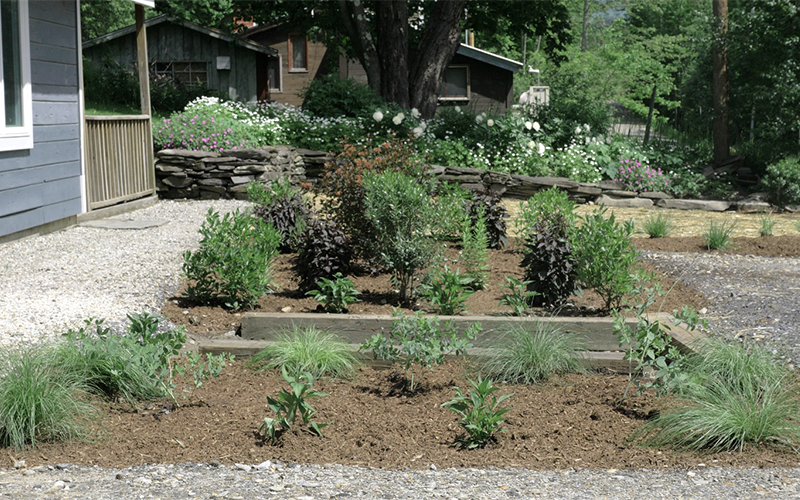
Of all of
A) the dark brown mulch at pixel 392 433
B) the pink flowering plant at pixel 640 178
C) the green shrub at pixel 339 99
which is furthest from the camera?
the green shrub at pixel 339 99

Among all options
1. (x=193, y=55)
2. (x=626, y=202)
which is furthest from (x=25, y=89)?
(x=193, y=55)

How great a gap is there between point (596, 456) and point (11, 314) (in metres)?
3.68

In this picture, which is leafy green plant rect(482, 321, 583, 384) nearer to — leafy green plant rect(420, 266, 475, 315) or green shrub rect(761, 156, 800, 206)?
leafy green plant rect(420, 266, 475, 315)

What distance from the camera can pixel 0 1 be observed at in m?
7.13

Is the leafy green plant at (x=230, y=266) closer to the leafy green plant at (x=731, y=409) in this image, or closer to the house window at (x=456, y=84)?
the leafy green plant at (x=731, y=409)

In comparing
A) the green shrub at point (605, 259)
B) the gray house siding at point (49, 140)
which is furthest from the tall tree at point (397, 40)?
the green shrub at point (605, 259)

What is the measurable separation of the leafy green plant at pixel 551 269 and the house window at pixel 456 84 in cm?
2158

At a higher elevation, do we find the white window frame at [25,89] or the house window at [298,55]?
the house window at [298,55]

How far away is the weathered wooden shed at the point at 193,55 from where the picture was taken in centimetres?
2322

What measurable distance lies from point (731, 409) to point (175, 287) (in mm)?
4033

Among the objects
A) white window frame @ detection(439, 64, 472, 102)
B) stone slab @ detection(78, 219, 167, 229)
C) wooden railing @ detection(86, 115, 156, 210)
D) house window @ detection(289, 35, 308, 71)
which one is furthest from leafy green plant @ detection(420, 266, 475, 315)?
house window @ detection(289, 35, 308, 71)

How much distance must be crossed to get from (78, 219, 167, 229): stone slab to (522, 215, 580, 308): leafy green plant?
496cm

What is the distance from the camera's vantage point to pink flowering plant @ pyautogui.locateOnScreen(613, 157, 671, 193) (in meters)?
13.6

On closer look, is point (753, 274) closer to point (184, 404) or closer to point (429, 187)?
point (429, 187)
